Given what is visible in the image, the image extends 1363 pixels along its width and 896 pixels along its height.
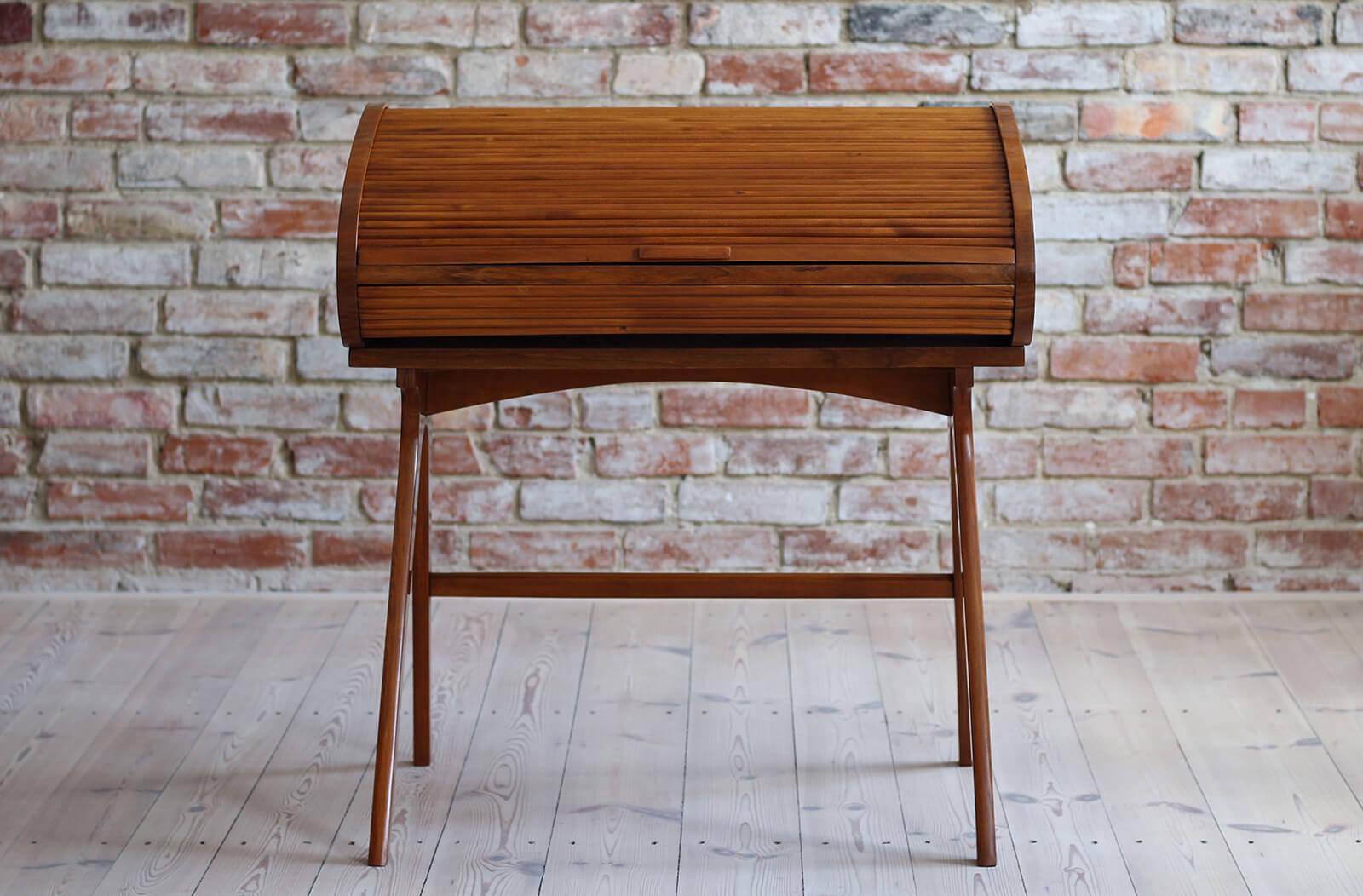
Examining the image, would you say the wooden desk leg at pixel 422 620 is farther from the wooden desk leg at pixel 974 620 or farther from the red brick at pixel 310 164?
the red brick at pixel 310 164

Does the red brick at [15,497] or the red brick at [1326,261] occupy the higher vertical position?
the red brick at [1326,261]

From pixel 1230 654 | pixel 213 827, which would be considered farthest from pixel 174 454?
pixel 1230 654

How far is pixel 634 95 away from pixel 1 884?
1.73m

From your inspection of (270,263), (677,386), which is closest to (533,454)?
(677,386)

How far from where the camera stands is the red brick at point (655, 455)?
2979 mm

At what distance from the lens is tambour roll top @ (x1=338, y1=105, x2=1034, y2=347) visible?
182 cm

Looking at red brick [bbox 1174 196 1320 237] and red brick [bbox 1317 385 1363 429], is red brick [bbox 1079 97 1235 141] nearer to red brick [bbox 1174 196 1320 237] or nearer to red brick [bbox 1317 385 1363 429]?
red brick [bbox 1174 196 1320 237]

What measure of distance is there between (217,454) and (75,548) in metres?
0.35

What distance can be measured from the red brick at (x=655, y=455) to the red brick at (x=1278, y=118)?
3.89 feet

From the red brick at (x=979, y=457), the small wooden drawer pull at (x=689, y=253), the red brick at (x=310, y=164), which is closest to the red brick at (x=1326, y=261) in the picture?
the red brick at (x=979, y=457)

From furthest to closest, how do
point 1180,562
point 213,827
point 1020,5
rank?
point 1180,562 < point 1020,5 < point 213,827

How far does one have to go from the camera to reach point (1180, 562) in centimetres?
302

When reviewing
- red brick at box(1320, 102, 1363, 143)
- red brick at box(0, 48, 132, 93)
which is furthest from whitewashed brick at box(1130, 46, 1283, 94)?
red brick at box(0, 48, 132, 93)

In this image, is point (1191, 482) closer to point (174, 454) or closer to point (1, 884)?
point (174, 454)
